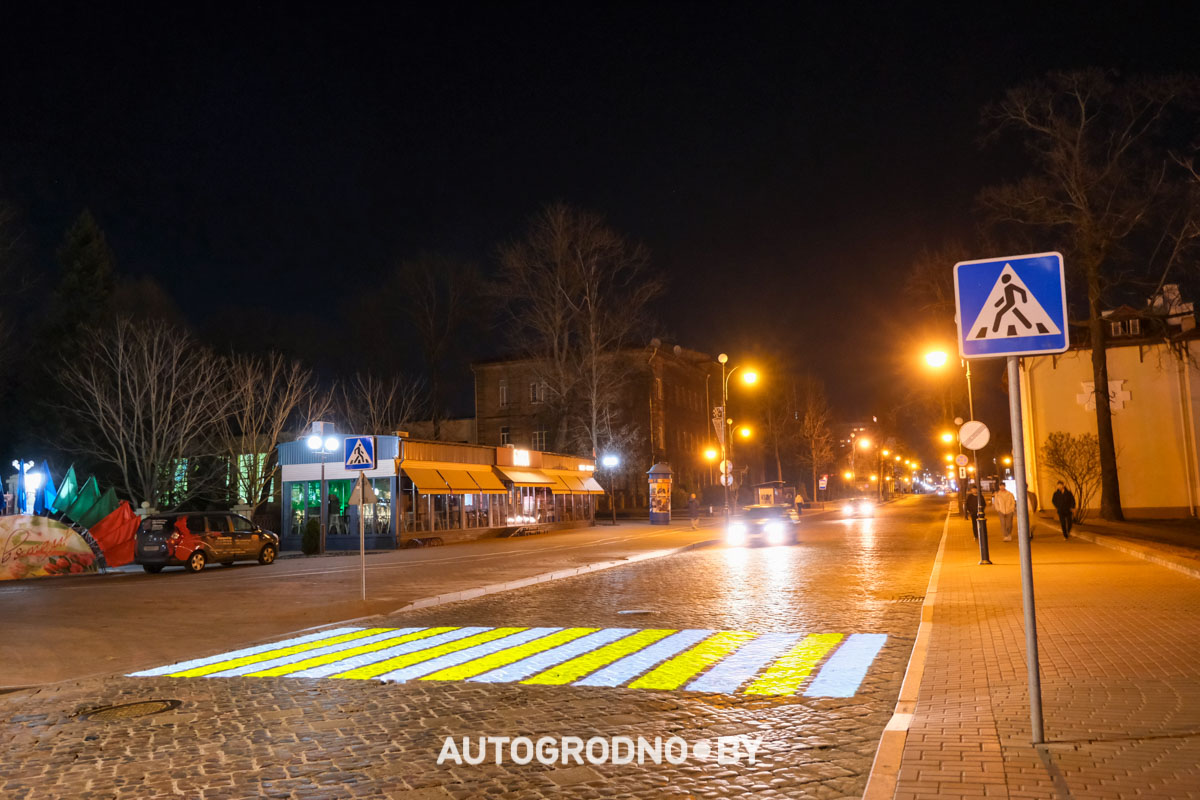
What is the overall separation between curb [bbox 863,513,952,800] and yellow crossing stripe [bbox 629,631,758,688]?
1988 mm

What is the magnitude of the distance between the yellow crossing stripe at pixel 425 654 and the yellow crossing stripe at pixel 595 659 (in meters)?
1.68

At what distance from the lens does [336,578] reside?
2056cm

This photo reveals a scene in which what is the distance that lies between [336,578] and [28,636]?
8.61 m

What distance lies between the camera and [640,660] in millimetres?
9539

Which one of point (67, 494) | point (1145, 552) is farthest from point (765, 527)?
point (67, 494)

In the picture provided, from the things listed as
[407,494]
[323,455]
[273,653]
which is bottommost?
[273,653]

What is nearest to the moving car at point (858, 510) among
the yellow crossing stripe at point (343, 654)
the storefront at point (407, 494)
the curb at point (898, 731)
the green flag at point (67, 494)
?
the storefront at point (407, 494)

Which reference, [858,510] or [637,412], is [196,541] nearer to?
[637,412]

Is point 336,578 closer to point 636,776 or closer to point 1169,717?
point 636,776

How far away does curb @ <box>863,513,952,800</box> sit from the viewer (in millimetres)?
4934

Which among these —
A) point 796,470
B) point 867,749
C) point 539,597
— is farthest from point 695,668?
point 796,470

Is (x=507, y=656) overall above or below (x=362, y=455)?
below

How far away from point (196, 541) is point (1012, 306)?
23579 mm

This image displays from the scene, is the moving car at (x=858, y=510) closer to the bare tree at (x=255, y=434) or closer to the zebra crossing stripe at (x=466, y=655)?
the bare tree at (x=255, y=434)
